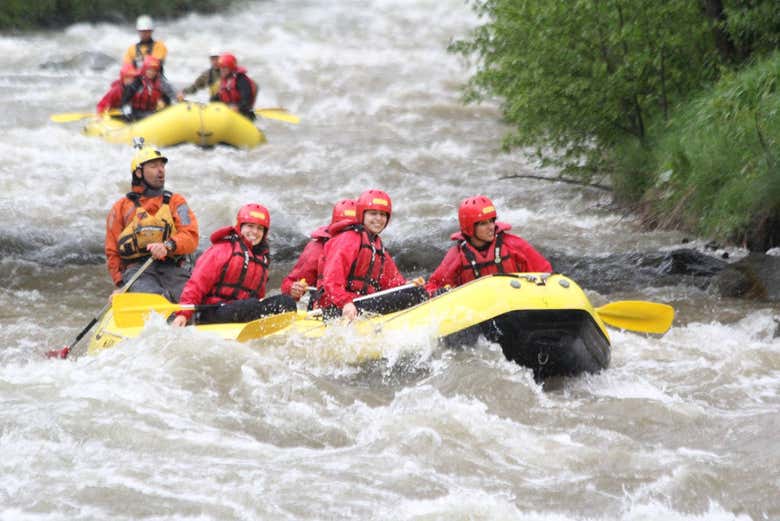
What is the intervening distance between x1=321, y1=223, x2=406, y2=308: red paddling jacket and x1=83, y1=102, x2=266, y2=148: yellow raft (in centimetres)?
783

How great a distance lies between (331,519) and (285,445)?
0.99m

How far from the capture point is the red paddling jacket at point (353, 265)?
301 inches

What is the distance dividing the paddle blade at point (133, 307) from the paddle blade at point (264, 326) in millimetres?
596

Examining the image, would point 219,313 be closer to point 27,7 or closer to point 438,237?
point 438,237

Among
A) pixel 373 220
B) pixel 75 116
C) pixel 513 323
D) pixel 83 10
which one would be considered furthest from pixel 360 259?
pixel 83 10

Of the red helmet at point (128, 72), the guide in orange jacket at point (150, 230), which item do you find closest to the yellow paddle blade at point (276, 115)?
the red helmet at point (128, 72)

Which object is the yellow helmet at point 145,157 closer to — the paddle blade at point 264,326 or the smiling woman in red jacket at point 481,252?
the paddle blade at point 264,326

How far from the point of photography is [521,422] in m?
6.73

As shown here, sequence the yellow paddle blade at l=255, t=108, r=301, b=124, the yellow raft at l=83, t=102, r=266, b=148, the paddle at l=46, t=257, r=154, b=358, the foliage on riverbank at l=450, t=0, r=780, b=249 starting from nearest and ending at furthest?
the paddle at l=46, t=257, r=154, b=358, the foliage on riverbank at l=450, t=0, r=780, b=249, the yellow raft at l=83, t=102, r=266, b=148, the yellow paddle blade at l=255, t=108, r=301, b=124

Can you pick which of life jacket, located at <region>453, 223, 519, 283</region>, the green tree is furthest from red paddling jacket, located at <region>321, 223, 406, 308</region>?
the green tree

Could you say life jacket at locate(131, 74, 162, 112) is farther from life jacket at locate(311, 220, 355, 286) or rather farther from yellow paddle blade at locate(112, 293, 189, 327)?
yellow paddle blade at locate(112, 293, 189, 327)

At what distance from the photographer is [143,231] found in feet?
28.3

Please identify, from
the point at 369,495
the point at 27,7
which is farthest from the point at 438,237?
the point at 27,7

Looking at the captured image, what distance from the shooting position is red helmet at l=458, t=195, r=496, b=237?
26.0ft
